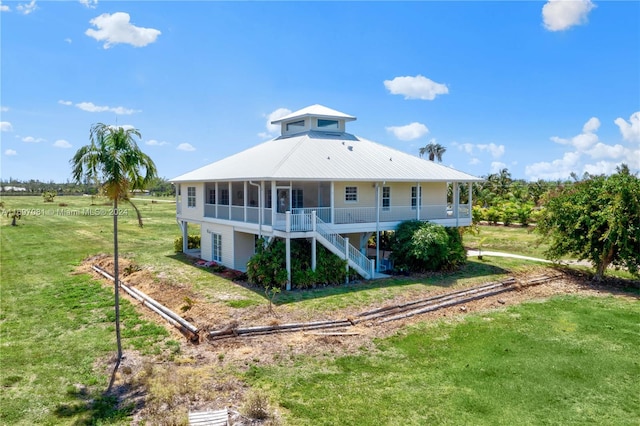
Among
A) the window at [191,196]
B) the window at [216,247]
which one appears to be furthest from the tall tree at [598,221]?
the window at [191,196]

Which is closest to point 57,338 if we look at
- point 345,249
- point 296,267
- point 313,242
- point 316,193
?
point 296,267

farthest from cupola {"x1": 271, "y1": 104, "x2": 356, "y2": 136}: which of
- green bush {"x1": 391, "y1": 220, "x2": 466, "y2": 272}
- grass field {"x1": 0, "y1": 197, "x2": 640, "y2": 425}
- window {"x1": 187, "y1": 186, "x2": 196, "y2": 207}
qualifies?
grass field {"x1": 0, "y1": 197, "x2": 640, "y2": 425}

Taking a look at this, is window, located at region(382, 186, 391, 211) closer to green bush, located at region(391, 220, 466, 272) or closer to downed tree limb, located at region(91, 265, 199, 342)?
green bush, located at region(391, 220, 466, 272)

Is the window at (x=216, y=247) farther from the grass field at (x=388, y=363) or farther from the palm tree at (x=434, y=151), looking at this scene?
the palm tree at (x=434, y=151)

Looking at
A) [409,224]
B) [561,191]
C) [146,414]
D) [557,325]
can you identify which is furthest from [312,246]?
[561,191]

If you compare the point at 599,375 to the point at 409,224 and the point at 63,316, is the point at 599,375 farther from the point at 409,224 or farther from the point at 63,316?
the point at 63,316

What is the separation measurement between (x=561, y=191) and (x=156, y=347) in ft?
70.4

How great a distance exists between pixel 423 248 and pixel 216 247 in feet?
37.4

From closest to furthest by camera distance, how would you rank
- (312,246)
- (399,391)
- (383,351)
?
1. (399,391)
2. (383,351)
3. (312,246)

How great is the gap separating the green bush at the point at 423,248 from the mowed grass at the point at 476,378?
21.5 feet

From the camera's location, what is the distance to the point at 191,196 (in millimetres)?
27625

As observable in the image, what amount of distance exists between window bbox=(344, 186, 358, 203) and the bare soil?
243 inches

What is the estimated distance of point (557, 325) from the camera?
15250 millimetres

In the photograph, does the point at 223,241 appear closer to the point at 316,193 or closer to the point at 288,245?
the point at 316,193
